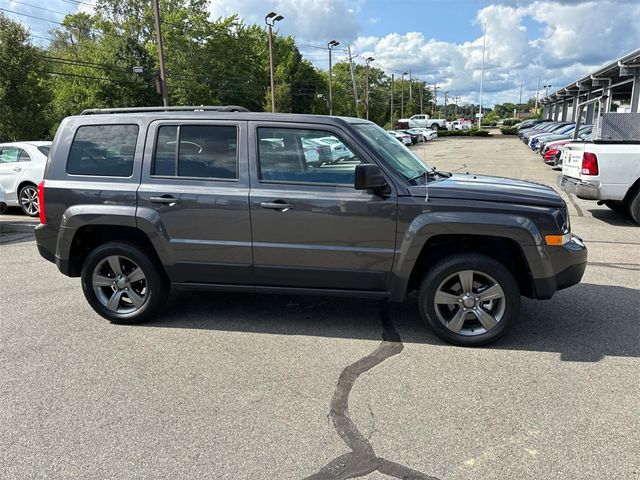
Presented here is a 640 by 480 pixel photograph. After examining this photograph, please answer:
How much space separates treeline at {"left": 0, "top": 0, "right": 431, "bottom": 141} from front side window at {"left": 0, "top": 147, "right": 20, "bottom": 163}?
34.8 feet

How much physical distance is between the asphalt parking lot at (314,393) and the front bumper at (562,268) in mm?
502

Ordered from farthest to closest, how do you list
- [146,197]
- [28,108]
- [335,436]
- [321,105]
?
[321,105] → [28,108] → [146,197] → [335,436]

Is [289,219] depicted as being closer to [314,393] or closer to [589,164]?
[314,393]

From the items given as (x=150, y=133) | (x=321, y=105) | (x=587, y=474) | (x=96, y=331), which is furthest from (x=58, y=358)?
(x=321, y=105)

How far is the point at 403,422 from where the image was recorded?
3.10 metres

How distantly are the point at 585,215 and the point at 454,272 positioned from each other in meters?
7.50

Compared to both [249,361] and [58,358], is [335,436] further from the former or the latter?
[58,358]

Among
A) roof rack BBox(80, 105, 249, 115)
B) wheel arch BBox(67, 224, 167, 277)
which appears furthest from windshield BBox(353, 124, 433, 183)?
wheel arch BBox(67, 224, 167, 277)

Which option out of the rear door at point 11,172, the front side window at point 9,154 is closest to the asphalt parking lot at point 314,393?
the rear door at point 11,172

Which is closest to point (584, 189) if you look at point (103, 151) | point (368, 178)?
point (368, 178)

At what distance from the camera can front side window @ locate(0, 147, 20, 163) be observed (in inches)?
424

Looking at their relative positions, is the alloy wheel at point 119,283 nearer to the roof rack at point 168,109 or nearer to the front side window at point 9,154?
the roof rack at point 168,109

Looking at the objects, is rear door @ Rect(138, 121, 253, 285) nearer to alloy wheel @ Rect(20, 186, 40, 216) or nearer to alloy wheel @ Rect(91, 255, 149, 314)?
alloy wheel @ Rect(91, 255, 149, 314)

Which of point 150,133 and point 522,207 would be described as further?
point 150,133
